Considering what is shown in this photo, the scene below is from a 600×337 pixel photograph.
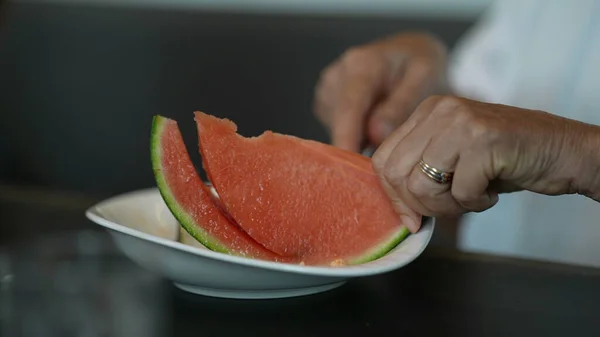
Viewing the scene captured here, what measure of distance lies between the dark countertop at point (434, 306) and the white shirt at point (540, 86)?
0.55 metres

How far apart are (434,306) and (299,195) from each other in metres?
0.17

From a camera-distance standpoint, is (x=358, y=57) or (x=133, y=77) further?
A: (x=133, y=77)

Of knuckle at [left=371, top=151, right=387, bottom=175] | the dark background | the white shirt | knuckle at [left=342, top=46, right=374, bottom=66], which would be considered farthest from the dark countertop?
the dark background

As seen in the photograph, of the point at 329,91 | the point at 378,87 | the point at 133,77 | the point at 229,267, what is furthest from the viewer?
the point at 133,77

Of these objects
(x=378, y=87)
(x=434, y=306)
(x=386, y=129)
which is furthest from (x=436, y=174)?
(x=378, y=87)

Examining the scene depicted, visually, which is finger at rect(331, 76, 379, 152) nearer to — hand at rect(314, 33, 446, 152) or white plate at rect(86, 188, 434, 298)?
hand at rect(314, 33, 446, 152)

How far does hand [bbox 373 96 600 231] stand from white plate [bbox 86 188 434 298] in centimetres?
6

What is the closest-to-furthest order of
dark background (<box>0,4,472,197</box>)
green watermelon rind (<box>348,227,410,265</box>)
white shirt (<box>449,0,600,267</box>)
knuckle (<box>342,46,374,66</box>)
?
green watermelon rind (<box>348,227,410,265</box>)
knuckle (<box>342,46,374,66</box>)
white shirt (<box>449,0,600,267</box>)
dark background (<box>0,4,472,197</box>)

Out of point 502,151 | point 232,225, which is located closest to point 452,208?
point 502,151

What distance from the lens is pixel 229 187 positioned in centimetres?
71

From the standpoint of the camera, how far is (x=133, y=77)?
1932mm

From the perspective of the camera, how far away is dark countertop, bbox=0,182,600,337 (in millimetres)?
644

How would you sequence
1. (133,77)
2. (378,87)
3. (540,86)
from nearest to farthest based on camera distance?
(378,87), (540,86), (133,77)

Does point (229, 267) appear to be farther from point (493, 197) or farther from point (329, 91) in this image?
point (329, 91)
